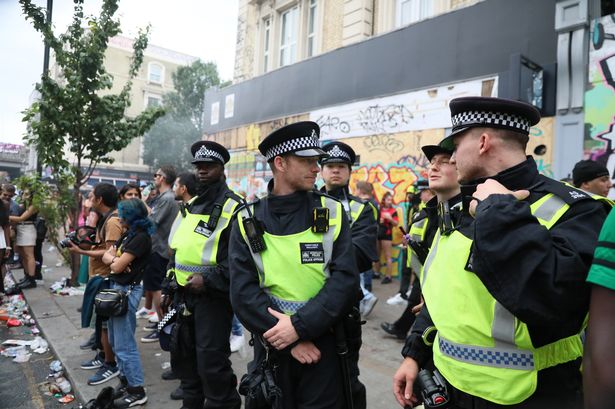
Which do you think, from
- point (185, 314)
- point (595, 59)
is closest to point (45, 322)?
point (185, 314)

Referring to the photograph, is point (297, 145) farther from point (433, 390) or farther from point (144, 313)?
point (144, 313)

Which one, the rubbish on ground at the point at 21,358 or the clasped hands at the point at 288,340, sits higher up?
the clasped hands at the point at 288,340

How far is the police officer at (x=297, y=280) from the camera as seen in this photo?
2059mm

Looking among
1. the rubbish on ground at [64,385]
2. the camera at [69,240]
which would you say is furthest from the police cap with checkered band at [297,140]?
the rubbish on ground at [64,385]

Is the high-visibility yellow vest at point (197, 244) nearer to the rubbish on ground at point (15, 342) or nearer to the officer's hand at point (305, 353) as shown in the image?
the officer's hand at point (305, 353)

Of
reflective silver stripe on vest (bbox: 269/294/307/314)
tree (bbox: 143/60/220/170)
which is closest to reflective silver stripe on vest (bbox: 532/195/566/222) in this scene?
reflective silver stripe on vest (bbox: 269/294/307/314)

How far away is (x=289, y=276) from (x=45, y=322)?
5.17m

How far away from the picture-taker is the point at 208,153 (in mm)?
3537

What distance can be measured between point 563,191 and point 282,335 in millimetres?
1384

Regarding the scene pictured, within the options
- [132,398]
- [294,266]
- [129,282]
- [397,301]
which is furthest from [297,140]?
[397,301]

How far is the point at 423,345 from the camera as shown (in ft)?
6.08

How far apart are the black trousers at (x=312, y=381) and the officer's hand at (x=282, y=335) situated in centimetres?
15

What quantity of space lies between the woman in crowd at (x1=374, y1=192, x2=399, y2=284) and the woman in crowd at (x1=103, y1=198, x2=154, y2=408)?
5.61 m

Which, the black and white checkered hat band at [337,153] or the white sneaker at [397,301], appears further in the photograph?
the white sneaker at [397,301]
